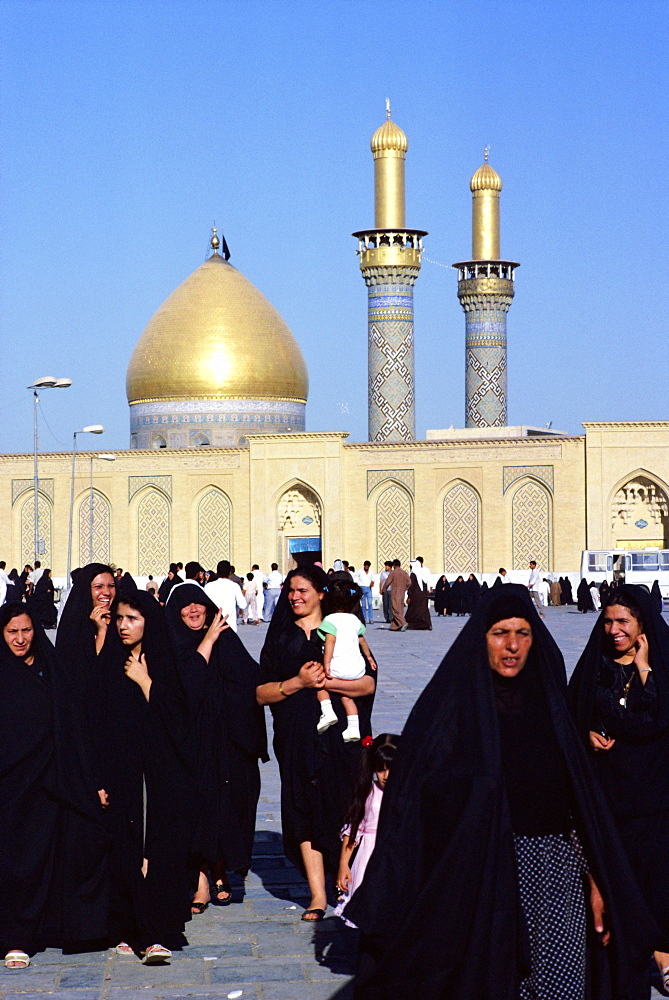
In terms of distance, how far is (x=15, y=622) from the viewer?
3898 millimetres

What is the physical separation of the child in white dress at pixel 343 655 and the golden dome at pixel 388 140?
21.3 m

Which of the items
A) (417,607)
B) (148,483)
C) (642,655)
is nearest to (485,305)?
(148,483)

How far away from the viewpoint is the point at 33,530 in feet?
87.6

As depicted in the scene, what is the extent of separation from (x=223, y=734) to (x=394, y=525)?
20.2 m

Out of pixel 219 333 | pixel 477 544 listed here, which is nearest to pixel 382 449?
pixel 477 544

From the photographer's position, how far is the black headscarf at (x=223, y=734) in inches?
172

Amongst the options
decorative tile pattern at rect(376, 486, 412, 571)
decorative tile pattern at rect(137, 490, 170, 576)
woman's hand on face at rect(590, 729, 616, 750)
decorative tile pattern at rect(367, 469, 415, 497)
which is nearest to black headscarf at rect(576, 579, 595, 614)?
decorative tile pattern at rect(376, 486, 412, 571)

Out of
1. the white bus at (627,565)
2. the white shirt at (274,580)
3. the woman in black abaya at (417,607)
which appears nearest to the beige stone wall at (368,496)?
the white bus at (627,565)

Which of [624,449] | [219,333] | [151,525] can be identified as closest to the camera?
[624,449]

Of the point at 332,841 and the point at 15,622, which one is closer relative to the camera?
the point at 15,622

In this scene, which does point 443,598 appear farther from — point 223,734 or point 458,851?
point 458,851

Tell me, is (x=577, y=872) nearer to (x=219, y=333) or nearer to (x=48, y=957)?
(x=48, y=957)

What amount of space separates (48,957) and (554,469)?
66.7ft

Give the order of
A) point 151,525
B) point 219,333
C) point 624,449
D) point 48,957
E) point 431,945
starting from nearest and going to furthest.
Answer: point 431,945 → point 48,957 → point 624,449 → point 151,525 → point 219,333
